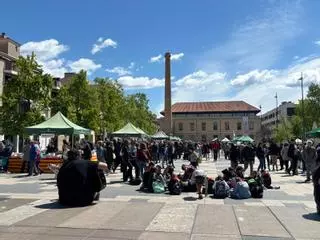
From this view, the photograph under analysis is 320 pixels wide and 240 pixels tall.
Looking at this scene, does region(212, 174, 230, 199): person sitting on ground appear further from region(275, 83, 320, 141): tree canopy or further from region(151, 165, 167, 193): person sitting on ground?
region(275, 83, 320, 141): tree canopy

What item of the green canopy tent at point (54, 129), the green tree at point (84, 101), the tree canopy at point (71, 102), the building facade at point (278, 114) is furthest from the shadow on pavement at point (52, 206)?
the building facade at point (278, 114)

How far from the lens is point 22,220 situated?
8.89 m

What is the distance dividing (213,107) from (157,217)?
4705 inches

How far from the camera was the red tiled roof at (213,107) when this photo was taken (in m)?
125

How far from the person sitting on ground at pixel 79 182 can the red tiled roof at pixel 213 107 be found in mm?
115220

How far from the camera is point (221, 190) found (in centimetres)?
1270

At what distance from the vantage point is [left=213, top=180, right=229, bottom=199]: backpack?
1262 centimetres

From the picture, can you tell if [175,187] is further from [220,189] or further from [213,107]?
[213,107]

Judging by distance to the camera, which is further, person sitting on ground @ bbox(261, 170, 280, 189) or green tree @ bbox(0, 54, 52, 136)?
green tree @ bbox(0, 54, 52, 136)

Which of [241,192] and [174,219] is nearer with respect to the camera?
[174,219]

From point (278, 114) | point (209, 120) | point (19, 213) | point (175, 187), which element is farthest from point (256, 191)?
point (278, 114)

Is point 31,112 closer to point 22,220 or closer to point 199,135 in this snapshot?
point 22,220

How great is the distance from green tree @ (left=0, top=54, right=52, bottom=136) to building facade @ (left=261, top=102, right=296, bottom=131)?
3582 inches

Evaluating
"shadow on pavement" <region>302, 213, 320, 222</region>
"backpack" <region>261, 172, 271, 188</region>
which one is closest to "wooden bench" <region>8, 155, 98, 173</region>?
"backpack" <region>261, 172, 271, 188</region>
